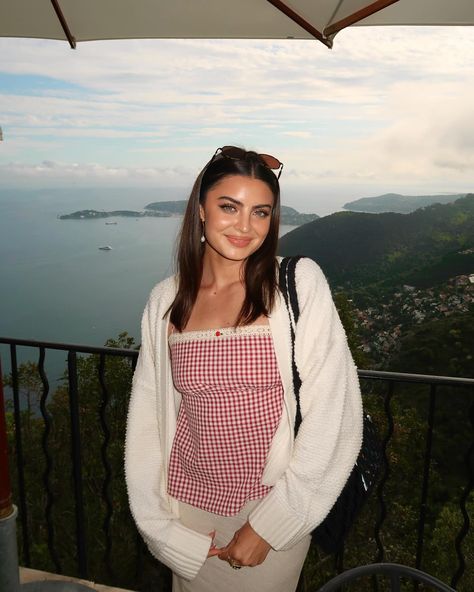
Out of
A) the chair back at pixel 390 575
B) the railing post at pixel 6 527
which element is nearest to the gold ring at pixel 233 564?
the chair back at pixel 390 575

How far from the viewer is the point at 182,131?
71625 millimetres

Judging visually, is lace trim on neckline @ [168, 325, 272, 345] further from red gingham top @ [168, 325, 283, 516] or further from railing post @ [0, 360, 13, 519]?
Result: railing post @ [0, 360, 13, 519]

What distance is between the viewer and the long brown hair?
1360 mm

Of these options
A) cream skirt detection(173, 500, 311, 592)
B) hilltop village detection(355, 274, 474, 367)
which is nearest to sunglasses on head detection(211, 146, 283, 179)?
cream skirt detection(173, 500, 311, 592)

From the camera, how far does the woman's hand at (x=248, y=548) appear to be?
1295 millimetres

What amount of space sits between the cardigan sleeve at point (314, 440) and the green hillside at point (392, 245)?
107 ft

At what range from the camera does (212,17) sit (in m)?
1.58

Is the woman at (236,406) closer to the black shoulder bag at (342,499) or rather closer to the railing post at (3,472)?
the black shoulder bag at (342,499)

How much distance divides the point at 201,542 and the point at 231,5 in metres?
1.49

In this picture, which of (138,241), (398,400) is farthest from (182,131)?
(398,400)

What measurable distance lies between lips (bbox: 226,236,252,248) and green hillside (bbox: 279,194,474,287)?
106 feet

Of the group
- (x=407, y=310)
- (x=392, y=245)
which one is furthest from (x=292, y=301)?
(x=392, y=245)

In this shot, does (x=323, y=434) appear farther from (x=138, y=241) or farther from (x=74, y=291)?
(x=138, y=241)

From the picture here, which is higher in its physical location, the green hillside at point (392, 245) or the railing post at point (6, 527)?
the railing post at point (6, 527)
